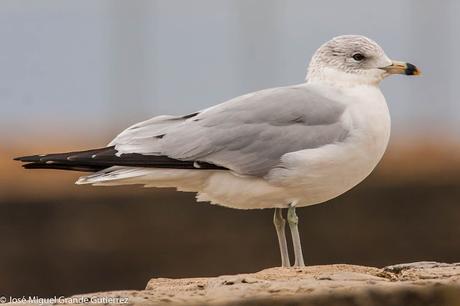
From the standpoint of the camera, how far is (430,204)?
1355 centimetres

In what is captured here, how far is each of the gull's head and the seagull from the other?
47 mm

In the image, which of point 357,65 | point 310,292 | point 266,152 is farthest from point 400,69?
point 310,292

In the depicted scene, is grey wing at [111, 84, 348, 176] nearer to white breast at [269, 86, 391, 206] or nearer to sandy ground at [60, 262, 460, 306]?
white breast at [269, 86, 391, 206]

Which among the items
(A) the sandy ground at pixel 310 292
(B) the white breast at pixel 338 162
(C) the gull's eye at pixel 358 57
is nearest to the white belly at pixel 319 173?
(B) the white breast at pixel 338 162

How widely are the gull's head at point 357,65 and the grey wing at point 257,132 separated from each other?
0.75ft

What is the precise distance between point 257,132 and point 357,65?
0.72 metres

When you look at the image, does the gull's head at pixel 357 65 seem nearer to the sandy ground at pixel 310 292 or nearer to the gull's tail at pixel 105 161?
the gull's tail at pixel 105 161

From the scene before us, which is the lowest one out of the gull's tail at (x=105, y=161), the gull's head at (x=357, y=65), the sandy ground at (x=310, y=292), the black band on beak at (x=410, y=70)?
the sandy ground at (x=310, y=292)

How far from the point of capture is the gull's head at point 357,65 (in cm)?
809

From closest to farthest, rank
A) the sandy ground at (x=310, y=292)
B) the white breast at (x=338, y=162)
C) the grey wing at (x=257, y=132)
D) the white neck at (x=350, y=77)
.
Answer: the sandy ground at (x=310, y=292) < the white breast at (x=338, y=162) < the grey wing at (x=257, y=132) < the white neck at (x=350, y=77)

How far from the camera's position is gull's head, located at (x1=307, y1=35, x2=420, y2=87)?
809cm

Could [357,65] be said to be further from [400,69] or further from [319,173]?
[319,173]

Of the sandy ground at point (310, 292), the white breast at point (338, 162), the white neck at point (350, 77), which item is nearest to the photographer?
the sandy ground at point (310, 292)

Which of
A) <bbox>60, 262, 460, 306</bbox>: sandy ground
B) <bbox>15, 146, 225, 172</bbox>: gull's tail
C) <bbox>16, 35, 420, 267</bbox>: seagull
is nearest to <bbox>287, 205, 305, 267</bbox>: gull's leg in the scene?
<bbox>16, 35, 420, 267</bbox>: seagull
